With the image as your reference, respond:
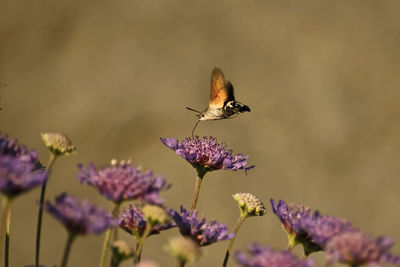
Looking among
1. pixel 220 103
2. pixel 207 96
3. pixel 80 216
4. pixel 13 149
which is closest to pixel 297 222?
pixel 80 216

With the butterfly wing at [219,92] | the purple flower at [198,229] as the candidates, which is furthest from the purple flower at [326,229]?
the butterfly wing at [219,92]

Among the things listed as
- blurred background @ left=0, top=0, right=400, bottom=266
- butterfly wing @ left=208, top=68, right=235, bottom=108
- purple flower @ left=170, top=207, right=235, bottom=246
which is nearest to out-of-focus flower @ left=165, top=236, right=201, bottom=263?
purple flower @ left=170, top=207, right=235, bottom=246

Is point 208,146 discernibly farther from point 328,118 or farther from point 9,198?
point 328,118

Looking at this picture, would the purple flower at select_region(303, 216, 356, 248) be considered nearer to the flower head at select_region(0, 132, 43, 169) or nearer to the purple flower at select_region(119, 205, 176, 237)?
the purple flower at select_region(119, 205, 176, 237)

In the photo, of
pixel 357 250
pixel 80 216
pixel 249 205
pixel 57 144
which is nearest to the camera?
pixel 80 216

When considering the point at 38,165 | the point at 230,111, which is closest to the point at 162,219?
the point at 38,165

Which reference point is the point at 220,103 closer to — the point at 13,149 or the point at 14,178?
the point at 13,149
